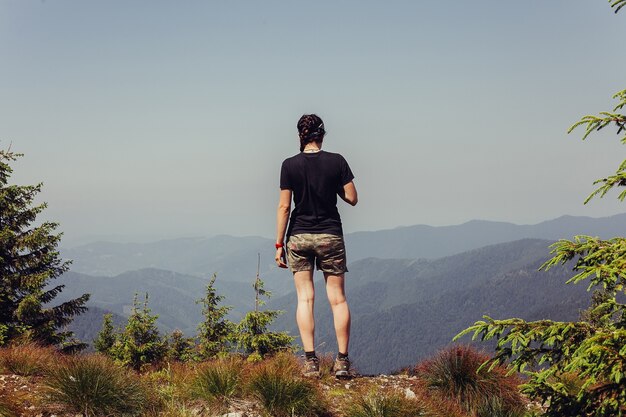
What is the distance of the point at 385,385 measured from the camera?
21.1ft

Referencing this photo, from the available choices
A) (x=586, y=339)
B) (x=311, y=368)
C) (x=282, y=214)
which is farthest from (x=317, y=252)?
(x=586, y=339)

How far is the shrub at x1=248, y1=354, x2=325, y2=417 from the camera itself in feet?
16.2

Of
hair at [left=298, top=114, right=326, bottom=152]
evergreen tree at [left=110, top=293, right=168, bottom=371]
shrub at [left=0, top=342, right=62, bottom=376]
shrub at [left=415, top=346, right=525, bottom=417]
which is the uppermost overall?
hair at [left=298, top=114, right=326, bottom=152]

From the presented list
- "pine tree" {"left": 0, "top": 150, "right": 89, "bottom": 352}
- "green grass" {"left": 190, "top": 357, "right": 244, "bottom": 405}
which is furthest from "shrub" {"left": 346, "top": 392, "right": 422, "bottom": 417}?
"pine tree" {"left": 0, "top": 150, "right": 89, "bottom": 352}

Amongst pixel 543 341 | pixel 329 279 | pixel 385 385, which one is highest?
pixel 329 279

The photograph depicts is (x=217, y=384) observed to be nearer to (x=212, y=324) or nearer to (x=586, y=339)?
(x=586, y=339)

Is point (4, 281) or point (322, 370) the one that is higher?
point (4, 281)

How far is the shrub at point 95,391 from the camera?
480 centimetres

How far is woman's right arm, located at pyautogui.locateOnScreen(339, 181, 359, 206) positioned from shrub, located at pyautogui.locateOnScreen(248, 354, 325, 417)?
2313mm

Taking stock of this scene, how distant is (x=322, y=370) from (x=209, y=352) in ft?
46.7

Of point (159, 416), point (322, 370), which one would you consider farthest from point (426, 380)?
point (159, 416)

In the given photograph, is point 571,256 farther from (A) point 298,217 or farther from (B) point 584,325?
(A) point 298,217

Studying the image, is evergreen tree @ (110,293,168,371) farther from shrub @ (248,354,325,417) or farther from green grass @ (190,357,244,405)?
shrub @ (248,354,325,417)

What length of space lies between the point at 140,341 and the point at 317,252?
18.3 meters
